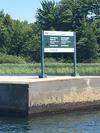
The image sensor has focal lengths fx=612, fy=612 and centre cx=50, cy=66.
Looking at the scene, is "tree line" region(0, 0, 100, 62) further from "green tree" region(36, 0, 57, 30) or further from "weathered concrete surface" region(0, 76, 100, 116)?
"weathered concrete surface" region(0, 76, 100, 116)

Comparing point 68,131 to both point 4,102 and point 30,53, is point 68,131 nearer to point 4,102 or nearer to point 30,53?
point 4,102

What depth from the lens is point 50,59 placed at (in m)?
73.8

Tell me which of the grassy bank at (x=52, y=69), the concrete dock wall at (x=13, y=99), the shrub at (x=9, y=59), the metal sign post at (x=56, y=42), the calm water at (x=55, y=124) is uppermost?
the metal sign post at (x=56, y=42)

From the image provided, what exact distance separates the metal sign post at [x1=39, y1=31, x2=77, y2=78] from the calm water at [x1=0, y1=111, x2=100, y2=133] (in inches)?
171

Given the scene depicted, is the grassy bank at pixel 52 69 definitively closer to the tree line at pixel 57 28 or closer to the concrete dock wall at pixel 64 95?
the tree line at pixel 57 28

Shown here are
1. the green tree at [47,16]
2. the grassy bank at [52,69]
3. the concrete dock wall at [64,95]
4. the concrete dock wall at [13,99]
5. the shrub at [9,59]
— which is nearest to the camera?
the concrete dock wall at [13,99]

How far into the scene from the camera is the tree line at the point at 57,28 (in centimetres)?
7800

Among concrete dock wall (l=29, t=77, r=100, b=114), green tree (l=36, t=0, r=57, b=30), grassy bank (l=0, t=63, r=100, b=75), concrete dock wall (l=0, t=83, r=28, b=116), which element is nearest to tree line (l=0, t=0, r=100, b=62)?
green tree (l=36, t=0, r=57, b=30)

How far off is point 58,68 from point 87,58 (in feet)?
72.5

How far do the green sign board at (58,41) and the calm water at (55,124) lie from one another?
489 centimetres

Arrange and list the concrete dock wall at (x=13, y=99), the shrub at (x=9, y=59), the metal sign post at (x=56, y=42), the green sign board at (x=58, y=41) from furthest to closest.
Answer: the shrub at (x=9, y=59) < the green sign board at (x=58, y=41) < the metal sign post at (x=56, y=42) < the concrete dock wall at (x=13, y=99)

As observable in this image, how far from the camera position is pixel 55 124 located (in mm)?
26250

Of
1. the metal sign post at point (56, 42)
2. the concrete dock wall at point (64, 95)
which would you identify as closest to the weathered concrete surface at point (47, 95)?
the concrete dock wall at point (64, 95)

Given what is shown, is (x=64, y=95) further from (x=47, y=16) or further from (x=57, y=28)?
(x=47, y=16)
